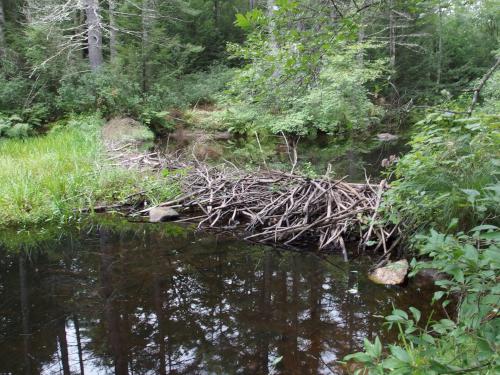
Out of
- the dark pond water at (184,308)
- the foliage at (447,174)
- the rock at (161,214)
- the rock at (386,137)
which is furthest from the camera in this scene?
the rock at (386,137)

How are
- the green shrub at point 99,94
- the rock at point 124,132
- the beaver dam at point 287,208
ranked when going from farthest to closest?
the green shrub at point 99,94
the rock at point 124,132
the beaver dam at point 287,208

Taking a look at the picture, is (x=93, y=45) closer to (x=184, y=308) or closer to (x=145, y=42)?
(x=145, y=42)

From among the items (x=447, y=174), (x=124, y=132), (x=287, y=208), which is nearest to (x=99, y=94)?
(x=124, y=132)

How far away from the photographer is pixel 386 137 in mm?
16516

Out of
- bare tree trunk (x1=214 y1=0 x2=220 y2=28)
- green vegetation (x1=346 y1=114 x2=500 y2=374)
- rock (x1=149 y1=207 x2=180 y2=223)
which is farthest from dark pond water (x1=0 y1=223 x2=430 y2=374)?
bare tree trunk (x1=214 y1=0 x2=220 y2=28)

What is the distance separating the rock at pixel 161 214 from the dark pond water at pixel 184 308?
39.4 inches

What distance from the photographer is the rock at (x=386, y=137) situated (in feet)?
53.5

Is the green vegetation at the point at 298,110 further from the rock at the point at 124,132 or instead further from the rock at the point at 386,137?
the rock at the point at 386,137

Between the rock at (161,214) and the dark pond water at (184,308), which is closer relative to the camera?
the dark pond water at (184,308)

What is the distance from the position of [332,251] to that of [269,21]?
327 centimetres

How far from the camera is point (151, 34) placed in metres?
15.9

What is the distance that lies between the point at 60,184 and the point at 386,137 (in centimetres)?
1312

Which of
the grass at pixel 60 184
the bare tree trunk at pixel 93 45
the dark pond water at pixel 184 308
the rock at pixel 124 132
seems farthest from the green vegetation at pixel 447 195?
the bare tree trunk at pixel 93 45

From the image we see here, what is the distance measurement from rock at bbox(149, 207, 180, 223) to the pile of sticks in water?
0.59ft
